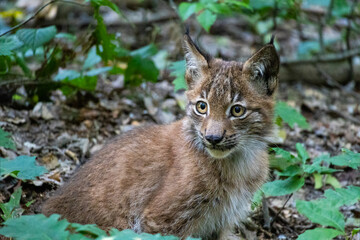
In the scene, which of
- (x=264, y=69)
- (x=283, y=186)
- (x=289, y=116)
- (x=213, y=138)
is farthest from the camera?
(x=289, y=116)

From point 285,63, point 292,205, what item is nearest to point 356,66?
point 285,63

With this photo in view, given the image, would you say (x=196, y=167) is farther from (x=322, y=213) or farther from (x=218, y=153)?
(x=322, y=213)

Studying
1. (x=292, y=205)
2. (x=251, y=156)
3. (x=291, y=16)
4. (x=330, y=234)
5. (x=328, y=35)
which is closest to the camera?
(x=330, y=234)

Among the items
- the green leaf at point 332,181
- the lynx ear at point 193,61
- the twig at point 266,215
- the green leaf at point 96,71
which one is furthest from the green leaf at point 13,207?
the green leaf at point 332,181

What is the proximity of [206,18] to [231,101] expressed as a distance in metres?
2.43

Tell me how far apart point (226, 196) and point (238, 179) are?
27 centimetres

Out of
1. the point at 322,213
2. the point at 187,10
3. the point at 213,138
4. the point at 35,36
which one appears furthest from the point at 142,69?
the point at 322,213

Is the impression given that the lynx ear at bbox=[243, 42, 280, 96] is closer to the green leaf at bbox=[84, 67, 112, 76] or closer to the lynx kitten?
the lynx kitten

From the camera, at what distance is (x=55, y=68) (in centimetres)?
777

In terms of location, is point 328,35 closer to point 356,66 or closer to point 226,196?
point 356,66

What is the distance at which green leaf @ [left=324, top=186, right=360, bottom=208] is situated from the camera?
4.44 m

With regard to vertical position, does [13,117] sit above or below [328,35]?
above

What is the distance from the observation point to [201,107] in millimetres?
5312

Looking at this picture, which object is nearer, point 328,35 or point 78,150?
point 78,150
